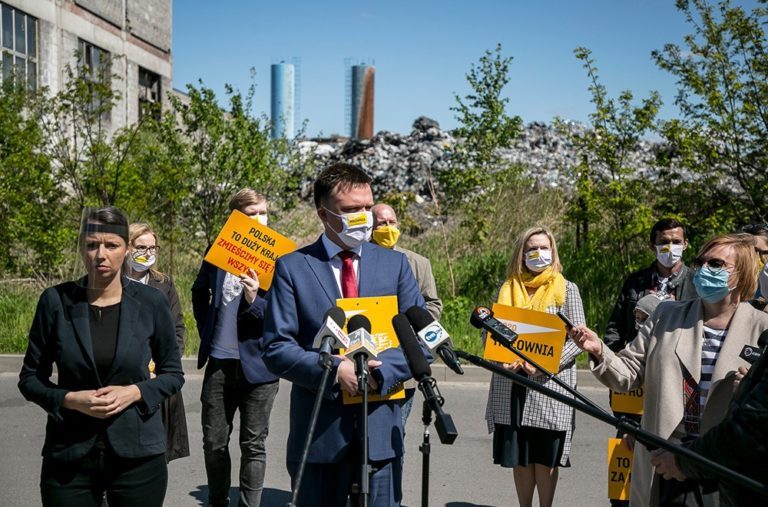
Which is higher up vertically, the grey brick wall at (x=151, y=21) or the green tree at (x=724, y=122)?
the grey brick wall at (x=151, y=21)

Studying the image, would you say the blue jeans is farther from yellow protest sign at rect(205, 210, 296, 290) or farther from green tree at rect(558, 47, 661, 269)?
green tree at rect(558, 47, 661, 269)

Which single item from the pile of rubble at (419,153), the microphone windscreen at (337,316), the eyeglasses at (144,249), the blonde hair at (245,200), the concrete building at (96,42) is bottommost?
the microphone windscreen at (337,316)

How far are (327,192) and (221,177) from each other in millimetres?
A: 11913

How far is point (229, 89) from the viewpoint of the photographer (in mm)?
15312

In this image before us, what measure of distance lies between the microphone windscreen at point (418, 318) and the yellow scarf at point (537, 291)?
2796mm

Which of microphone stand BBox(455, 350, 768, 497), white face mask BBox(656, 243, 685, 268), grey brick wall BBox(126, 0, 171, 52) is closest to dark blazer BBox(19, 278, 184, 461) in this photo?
microphone stand BBox(455, 350, 768, 497)

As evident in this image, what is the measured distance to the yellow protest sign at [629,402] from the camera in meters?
5.43

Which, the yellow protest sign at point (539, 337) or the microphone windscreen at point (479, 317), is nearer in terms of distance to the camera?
the microphone windscreen at point (479, 317)

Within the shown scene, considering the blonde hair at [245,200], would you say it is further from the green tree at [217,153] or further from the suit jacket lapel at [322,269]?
the green tree at [217,153]

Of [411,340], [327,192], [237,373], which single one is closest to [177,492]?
[237,373]

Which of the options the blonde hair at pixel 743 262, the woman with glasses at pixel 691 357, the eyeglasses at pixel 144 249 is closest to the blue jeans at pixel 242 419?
the eyeglasses at pixel 144 249

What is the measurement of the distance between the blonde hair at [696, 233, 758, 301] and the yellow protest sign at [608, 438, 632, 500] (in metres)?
Result: 1.26

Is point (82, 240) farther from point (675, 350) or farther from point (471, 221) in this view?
point (471, 221)

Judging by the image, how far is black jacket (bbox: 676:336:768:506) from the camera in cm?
265
